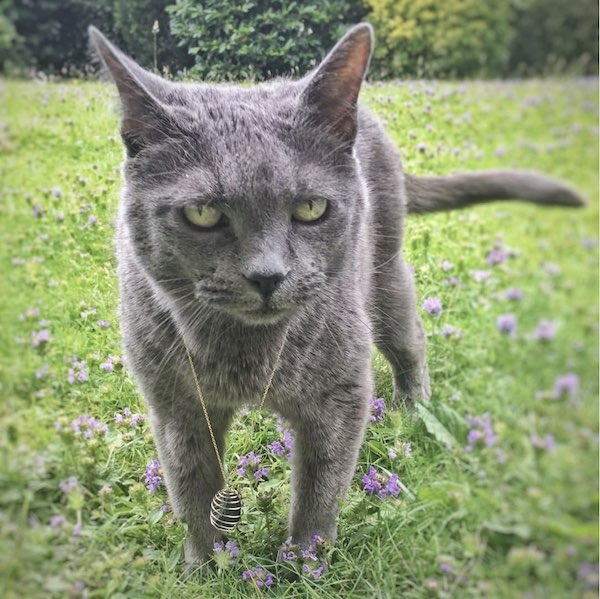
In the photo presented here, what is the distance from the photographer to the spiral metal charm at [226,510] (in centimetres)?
164

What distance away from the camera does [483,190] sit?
1.46m

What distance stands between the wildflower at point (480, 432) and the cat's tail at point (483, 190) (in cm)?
42

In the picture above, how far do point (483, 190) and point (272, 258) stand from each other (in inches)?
18.5

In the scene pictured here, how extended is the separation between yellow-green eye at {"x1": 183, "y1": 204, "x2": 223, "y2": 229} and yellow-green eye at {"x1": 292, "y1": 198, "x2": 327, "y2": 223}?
17 cm

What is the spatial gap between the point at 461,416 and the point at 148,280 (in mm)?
790

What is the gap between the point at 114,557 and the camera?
1.41 m

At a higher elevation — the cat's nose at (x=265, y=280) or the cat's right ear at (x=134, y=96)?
the cat's right ear at (x=134, y=96)

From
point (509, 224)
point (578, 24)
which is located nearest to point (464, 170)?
point (509, 224)

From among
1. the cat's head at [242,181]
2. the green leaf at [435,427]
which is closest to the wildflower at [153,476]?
the cat's head at [242,181]

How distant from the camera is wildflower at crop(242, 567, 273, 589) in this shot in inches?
63.1

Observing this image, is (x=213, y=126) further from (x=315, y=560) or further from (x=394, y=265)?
(x=315, y=560)

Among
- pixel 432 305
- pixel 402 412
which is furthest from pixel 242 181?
pixel 402 412

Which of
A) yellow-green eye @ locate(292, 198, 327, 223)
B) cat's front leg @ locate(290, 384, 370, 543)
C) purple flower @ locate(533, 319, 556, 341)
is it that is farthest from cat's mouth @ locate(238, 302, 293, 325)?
purple flower @ locate(533, 319, 556, 341)

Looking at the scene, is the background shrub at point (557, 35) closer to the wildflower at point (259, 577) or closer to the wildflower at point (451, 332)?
the wildflower at point (451, 332)
